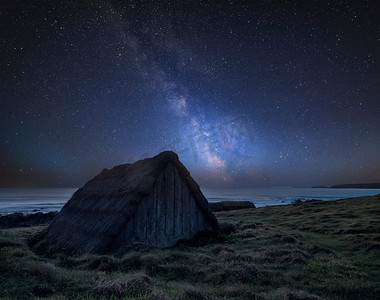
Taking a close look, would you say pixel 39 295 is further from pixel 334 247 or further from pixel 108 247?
pixel 334 247

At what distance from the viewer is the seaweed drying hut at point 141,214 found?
33.3 feet

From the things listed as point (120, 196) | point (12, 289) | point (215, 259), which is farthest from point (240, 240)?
point (12, 289)

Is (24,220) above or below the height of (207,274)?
below

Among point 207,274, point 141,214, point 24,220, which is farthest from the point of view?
point 24,220

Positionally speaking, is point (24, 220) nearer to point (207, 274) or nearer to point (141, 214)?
point (141, 214)

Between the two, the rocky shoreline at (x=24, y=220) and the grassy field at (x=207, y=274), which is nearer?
the grassy field at (x=207, y=274)

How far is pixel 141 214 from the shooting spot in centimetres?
1085

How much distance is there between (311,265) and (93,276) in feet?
22.3

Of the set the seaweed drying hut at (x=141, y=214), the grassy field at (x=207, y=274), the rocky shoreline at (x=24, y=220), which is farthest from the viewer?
the rocky shoreline at (x=24, y=220)

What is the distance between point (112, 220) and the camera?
10.3 metres

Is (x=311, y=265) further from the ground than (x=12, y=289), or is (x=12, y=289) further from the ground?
(x=12, y=289)

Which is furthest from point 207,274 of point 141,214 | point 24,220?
point 24,220

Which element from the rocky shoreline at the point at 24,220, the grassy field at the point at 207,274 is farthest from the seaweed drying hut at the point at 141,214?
the rocky shoreline at the point at 24,220

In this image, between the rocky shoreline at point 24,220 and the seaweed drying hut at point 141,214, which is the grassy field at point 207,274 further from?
the rocky shoreline at point 24,220
